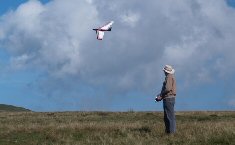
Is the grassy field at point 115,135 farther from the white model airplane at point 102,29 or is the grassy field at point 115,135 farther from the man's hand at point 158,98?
the white model airplane at point 102,29

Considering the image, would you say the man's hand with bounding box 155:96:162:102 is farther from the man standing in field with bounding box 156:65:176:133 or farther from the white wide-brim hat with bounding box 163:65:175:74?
the white wide-brim hat with bounding box 163:65:175:74

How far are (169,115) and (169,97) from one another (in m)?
0.58

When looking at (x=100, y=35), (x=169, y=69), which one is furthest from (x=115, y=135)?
(x=100, y=35)

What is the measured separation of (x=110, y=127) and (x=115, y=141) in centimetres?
332

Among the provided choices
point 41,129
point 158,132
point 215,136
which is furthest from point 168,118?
point 41,129

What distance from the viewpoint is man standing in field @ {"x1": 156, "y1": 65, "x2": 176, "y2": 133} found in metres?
17.2

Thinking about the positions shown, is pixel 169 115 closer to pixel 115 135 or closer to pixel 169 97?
pixel 169 97

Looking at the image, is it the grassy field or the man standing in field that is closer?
the grassy field

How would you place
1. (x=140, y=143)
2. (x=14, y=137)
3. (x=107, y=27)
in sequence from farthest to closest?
(x=107, y=27) → (x=14, y=137) → (x=140, y=143)

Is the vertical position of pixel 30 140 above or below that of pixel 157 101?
below

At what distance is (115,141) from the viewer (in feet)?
52.1

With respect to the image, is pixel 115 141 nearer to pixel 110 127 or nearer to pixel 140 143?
pixel 140 143

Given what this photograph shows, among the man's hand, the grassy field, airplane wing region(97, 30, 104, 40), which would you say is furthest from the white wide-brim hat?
airplane wing region(97, 30, 104, 40)

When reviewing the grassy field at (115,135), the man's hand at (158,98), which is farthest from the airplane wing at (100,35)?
the man's hand at (158,98)
